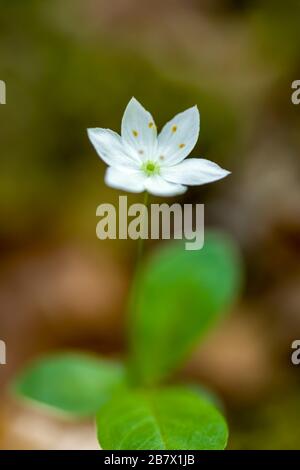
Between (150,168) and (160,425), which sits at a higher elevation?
(150,168)

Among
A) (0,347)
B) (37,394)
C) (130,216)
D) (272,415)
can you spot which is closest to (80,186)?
(130,216)

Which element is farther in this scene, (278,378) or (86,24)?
(86,24)

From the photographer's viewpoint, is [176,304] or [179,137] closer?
[179,137]

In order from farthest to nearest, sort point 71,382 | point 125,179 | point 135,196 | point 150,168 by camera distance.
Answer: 1. point 135,196
2. point 71,382
3. point 150,168
4. point 125,179

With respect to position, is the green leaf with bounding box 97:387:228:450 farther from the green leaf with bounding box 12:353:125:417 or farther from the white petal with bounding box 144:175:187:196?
the white petal with bounding box 144:175:187:196

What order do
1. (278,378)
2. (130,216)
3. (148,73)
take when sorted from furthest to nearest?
(148,73)
(130,216)
(278,378)

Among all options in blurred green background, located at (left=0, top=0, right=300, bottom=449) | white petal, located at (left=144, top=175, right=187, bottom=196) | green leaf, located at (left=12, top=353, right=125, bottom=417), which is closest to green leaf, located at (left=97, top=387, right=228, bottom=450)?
green leaf, located at (left=12, top=353, right=125, bottom=417)

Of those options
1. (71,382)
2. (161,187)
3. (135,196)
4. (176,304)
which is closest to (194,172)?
(161,187)

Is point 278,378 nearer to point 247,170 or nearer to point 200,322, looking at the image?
point 200,322

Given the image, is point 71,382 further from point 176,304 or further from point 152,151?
point 152,151
